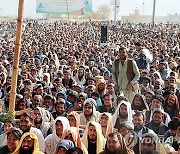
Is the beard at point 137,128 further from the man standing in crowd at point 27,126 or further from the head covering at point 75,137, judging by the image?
the man standing in crowd at point 27,126

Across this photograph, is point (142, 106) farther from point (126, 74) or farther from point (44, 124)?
point (44, 124)

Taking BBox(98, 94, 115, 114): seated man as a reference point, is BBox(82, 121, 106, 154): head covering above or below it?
below

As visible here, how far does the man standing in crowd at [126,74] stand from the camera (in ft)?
22.5

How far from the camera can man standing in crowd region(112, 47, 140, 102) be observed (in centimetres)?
684

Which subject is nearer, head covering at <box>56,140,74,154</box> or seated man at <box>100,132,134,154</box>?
head covering at <box>56,140,74,154</box>

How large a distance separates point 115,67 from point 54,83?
Result: 5.53 feet

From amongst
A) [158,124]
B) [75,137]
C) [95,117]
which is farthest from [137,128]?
[75,137]

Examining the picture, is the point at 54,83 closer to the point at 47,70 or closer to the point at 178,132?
the point at 47,70

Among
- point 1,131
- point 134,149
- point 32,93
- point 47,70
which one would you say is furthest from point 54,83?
point 134,149

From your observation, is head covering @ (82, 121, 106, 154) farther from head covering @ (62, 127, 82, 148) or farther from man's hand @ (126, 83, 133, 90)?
man's hand @ (126, 83, 133, 90)

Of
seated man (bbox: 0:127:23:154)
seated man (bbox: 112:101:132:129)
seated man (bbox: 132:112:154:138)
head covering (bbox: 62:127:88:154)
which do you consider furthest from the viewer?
seated man (bbox: 112:101:132:129)

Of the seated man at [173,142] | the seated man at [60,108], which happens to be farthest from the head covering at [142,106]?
the seated man at [173,142]

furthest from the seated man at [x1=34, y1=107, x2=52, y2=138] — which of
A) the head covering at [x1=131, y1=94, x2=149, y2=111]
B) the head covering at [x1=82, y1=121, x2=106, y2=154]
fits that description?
the head covering at [x1=131, y1=94, x2=149, y2=111]

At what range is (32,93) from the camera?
7613 mm
